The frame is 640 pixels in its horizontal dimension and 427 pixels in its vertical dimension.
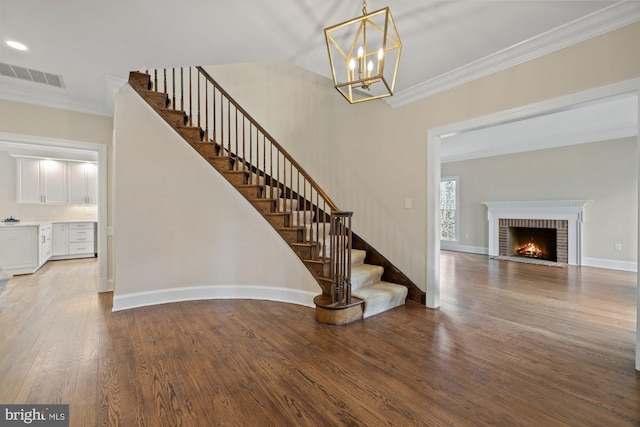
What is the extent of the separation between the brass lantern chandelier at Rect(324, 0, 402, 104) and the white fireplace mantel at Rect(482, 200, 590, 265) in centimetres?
545

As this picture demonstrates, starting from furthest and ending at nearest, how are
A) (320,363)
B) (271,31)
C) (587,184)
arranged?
1. (587,184)
2. (271,31)
3. (320,363)

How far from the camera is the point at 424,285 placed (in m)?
3.57

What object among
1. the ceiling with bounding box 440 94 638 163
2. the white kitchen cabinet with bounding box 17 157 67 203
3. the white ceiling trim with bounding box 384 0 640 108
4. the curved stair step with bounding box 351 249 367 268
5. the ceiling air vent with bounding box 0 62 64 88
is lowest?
the curved stair step with bounding box 351 249 367 268

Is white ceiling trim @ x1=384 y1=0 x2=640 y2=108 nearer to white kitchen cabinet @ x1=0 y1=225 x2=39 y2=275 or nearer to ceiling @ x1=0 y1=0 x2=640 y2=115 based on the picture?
ceiling @ x1=0 y1=0 x2=640 y2=115

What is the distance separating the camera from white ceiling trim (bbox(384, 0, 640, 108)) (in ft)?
6.91

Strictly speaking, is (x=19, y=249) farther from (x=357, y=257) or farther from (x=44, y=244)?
(x=357, y=257)

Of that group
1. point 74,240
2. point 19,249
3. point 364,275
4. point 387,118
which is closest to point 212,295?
point 364,275

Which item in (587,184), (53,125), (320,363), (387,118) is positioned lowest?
(320,363)

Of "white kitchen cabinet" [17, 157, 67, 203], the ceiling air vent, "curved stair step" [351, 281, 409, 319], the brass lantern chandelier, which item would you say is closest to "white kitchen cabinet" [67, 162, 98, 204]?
"white kitchen cabinet" [17, 157, 67, 203]

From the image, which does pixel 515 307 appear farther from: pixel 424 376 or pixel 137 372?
pixel 137 372

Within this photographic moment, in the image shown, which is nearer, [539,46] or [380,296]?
[539,46]

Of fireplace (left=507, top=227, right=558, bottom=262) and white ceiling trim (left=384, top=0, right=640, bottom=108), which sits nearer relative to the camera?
white ceiling trim (left=384, top=0, right=640, bottom=108)

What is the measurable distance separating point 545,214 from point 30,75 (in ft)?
29.8

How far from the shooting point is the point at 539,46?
8.23 ft
